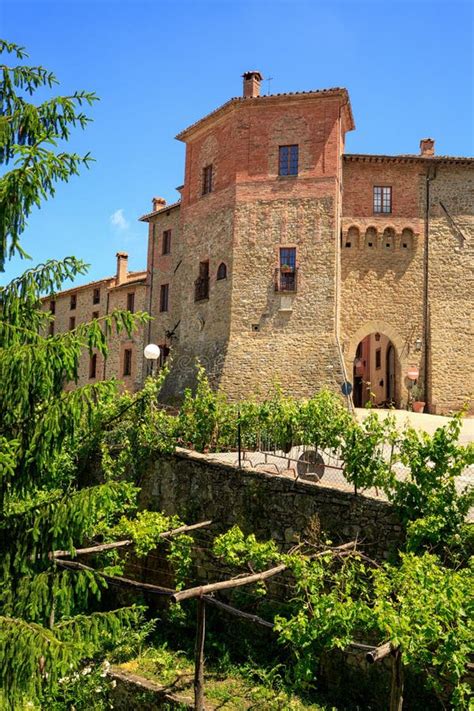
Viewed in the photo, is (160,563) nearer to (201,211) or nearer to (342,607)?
(342,607)

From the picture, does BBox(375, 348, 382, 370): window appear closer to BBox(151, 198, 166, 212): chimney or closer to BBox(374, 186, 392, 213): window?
BBox(374, 186, 392, 213): window

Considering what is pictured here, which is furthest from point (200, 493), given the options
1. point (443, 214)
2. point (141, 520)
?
point (443, 214)

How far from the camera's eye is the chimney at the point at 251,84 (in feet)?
79.0

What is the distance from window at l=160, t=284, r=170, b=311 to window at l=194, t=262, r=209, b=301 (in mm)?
4711

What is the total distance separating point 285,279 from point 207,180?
608cm

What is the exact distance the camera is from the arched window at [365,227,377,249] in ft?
79.0

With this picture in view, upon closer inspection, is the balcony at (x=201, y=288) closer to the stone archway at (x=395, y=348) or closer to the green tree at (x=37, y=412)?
the stone archway at (x=395, y=348)

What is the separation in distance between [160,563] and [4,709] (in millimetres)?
7023

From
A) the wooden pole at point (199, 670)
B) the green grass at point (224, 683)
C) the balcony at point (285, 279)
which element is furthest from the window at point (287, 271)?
the wooden pole at point (199, 670)

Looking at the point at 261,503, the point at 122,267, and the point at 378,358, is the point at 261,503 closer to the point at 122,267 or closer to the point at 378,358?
the point at 378,358

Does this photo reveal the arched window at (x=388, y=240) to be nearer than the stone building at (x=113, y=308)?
Yes

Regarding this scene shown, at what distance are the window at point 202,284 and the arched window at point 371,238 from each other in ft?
21.3

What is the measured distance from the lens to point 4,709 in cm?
558

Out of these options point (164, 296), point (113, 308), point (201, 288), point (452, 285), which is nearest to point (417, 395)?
point (452, 285)
